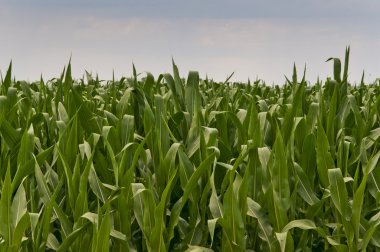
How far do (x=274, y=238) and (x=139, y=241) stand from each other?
1.48 ft

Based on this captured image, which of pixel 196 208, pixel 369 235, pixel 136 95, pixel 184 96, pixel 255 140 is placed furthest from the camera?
pixel 184 96

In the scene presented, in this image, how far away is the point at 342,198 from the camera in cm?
172

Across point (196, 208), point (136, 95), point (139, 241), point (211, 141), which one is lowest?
point (139, 241)

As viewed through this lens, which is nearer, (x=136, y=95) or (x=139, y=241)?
(x=139, y=241)

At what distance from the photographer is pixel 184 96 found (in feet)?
8.95

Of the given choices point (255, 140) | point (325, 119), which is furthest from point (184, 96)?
point (255, 140)

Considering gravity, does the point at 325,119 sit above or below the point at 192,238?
above

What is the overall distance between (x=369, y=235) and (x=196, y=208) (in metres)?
0.53

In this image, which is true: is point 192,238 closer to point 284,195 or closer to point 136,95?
point 284,195

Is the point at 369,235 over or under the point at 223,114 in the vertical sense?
under

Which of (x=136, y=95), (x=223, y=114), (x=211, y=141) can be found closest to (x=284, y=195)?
(x=211, y=141)

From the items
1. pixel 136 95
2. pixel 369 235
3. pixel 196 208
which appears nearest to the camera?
pixel 369 235

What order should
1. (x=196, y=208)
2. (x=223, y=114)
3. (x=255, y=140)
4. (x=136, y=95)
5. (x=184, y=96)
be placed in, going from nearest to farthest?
(x=196, y=208) < (x=255, y=140) < (x=223, y=114) < (x=136, y=95) < (x=184, y=96)

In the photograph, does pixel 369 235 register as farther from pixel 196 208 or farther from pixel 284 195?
pixel 196 208
